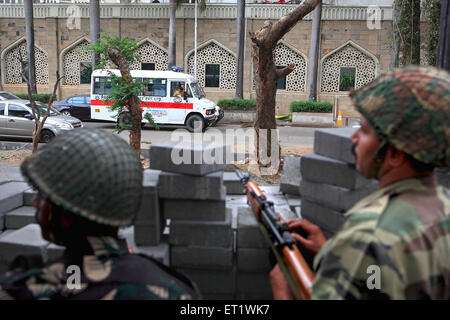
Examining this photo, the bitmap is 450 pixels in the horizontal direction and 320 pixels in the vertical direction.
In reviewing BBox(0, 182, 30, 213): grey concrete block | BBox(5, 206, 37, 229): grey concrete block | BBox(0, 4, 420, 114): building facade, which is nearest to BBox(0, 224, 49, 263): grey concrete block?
BBox(5, 206, 37, 229): grey concrete block

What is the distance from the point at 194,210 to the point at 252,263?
511 mm

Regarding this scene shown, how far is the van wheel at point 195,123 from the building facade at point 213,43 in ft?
23.0

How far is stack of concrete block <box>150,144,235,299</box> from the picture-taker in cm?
280

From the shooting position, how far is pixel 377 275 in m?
1.38

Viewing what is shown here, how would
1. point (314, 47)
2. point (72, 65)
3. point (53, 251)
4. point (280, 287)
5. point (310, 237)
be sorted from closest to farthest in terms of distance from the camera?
point (280, 287) < point (310, 237) < point (53, 251) < point (314, 47) < point (72, 65)

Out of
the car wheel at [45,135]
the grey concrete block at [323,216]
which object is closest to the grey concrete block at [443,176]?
the grey concrete block at [323,216]

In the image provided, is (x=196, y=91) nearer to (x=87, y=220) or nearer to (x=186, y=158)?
(x=186, y=158)

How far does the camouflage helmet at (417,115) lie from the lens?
1.36 m

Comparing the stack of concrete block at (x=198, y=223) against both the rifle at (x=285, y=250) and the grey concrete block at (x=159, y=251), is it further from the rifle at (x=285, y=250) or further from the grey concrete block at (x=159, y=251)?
the rifle at (x=285, y=250)

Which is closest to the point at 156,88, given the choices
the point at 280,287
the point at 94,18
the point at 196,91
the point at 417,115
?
the point at 196,91

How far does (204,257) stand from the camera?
280 cm

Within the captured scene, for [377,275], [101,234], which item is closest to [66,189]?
[101,234]

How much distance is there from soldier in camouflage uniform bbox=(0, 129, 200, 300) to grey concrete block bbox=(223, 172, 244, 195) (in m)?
2.46
